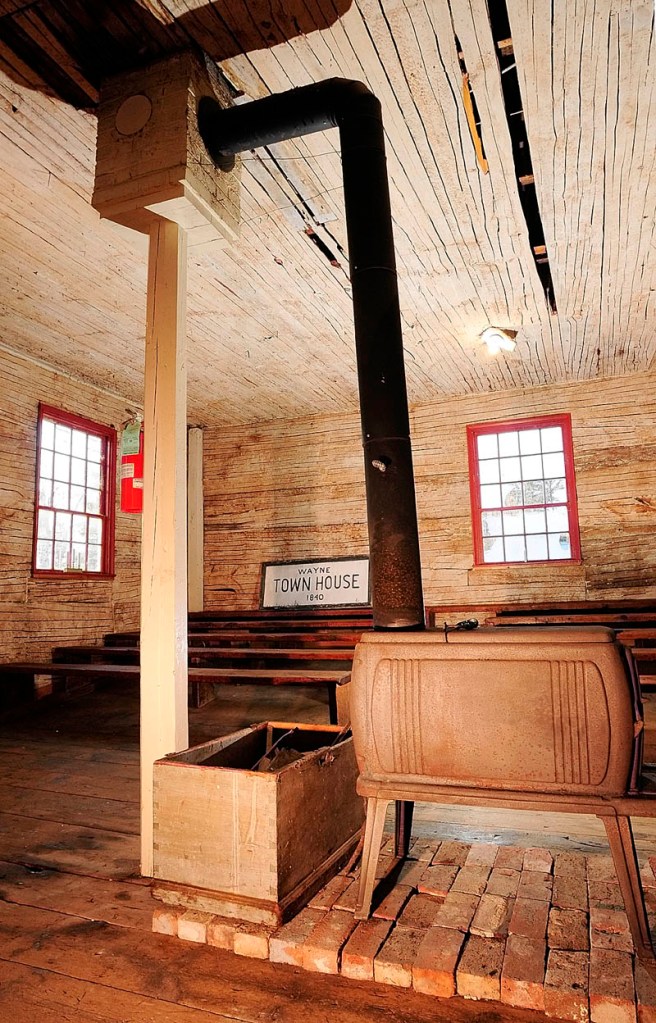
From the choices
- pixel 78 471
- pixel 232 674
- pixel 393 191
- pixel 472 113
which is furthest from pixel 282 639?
pixel 472 113

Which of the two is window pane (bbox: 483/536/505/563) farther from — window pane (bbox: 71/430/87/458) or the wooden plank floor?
window pane (bbox: 71/430/87/458)

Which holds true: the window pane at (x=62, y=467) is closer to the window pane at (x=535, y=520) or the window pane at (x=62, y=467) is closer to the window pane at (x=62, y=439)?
the window pane at (x=62, y=439)

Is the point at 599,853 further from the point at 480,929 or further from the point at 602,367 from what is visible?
the point at 602,367

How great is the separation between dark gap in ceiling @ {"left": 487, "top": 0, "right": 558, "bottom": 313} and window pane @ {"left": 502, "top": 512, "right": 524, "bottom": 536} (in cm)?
332

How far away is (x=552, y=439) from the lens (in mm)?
7535

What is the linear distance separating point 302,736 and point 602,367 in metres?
5.89

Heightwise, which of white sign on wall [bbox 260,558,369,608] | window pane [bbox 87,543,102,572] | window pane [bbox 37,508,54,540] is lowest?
white sign on wall [bbox 260,558,369,608]

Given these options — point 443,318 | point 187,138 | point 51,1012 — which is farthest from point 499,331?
point 51,1012

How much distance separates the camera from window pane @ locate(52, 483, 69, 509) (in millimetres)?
6699

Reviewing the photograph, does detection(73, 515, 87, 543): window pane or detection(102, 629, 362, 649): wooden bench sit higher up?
detection(73, 515, 87, 543): window pane

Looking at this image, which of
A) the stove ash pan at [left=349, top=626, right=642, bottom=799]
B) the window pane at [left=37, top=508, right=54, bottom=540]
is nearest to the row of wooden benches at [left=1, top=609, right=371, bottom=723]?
the window pane at [left=37, top=508, right=54, bottom=540]

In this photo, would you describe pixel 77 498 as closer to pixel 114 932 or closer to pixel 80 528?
pixel 80 528

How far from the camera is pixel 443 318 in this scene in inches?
218

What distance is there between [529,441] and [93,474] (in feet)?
17.8
